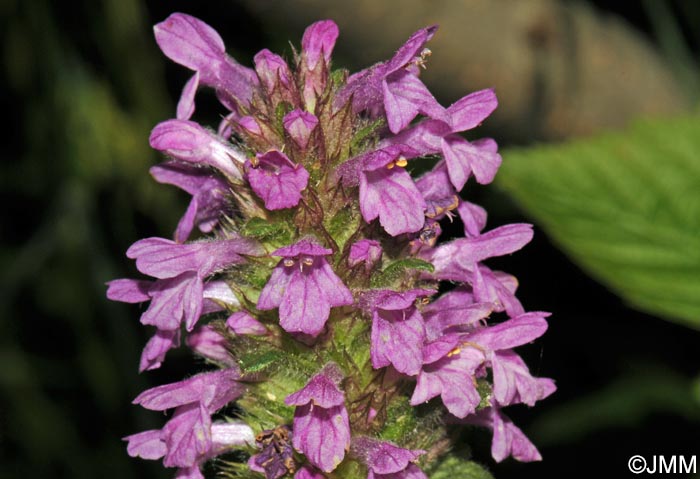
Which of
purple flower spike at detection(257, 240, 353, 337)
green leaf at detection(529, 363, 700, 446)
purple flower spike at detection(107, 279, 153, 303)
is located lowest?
green leaf at detection(529, 363, 700, 446)

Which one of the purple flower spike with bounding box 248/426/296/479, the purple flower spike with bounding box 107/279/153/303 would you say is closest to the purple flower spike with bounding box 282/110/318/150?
the purple flower spike with bounding box 107/279/153/303

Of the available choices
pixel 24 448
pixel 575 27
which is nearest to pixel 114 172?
pixel 24 448

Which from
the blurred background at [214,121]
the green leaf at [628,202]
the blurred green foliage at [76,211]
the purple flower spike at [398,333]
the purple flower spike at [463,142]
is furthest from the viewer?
the blurred green foliage at [76,211]

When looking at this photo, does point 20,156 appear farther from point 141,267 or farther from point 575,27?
point 141,267

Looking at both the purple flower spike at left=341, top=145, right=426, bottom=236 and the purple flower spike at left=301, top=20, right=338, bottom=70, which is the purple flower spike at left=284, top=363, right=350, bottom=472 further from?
the purple flower spike at left=301, top=20, right=338, bottom=70

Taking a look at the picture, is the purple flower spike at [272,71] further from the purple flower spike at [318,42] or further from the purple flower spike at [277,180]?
the purple flower spike at [277,180]

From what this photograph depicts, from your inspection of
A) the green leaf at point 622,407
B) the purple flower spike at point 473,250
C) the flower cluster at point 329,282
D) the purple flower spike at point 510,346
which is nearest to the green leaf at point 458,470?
the flower cluster at point 329,282

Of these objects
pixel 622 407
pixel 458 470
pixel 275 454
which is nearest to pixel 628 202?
pixel 458 470
